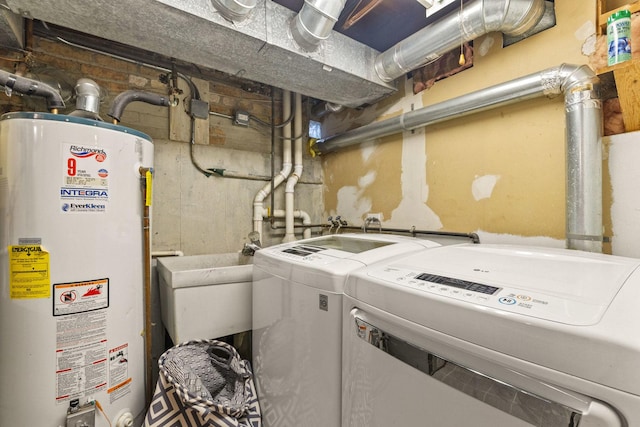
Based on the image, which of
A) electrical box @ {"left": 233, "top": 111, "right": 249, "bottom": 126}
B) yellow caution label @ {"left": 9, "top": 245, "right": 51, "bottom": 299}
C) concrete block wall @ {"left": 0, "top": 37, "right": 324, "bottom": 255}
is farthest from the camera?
electrical box @ {"left": 233, "top": 111, "right": 249, "bottom": 126}

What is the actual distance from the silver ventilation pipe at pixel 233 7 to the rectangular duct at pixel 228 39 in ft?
0.08

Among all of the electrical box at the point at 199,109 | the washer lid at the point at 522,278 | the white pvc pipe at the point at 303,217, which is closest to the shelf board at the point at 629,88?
the washer lid at the point at 522,278

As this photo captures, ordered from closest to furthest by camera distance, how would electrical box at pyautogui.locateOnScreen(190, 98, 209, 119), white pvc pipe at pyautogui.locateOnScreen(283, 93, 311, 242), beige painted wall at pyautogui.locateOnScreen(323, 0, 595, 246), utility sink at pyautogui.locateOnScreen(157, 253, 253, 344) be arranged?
beige painted wall at pyautogui.locateOnScreen(323, 0, 595, 246) → utility sink at pyautogui.locateOnScreen(157, 253, 253, 344) → electrical box at pyautogui.locateOnScreen(190, 98, 209, 119) → white pvc pipe at pyautogui.locateOnScreen(283, 93, 311, 242)

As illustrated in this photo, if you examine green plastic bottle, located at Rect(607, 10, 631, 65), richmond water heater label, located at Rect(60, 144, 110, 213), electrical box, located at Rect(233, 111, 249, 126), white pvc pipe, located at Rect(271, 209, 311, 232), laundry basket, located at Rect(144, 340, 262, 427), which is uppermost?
electrical box, located at Rect(233, 111, 249, 126)

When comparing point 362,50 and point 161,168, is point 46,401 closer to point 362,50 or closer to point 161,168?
point 161,168

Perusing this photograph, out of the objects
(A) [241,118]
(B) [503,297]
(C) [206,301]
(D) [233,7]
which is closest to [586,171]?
(B) [503,297]

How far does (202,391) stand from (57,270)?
82 centimetres

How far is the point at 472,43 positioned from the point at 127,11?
179 cm

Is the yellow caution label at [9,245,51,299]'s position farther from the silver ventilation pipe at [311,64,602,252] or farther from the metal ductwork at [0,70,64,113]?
the silver ventilation pipe at [311,64,602,252]

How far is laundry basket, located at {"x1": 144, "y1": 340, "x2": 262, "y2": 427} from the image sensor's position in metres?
1.22

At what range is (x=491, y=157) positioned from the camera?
1583mm

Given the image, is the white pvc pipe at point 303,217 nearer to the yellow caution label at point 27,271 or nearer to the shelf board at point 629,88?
the yellow caution label at point 27,271

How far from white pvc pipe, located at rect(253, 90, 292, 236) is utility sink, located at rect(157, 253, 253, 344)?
0.80 metres

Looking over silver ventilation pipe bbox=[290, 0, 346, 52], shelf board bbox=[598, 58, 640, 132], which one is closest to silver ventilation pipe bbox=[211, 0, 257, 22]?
silver ventilation pipe bbox=[290, 0, 346, 52]
